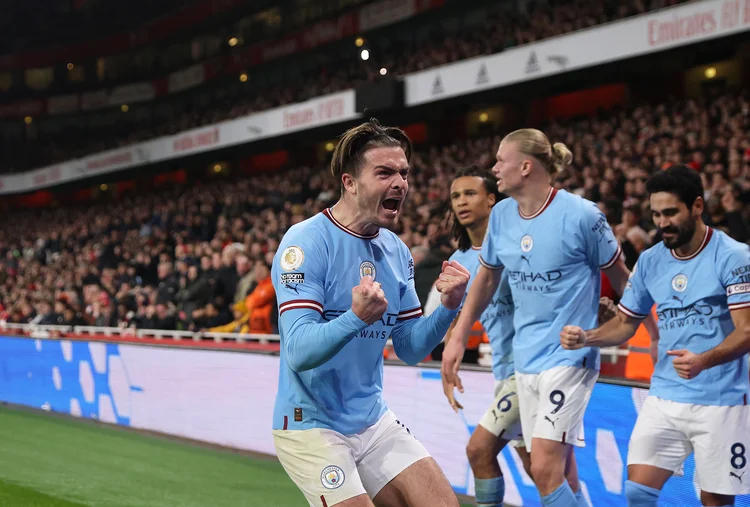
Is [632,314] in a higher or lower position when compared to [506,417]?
Answer: higher

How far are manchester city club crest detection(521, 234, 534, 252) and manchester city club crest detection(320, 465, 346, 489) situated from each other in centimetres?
195

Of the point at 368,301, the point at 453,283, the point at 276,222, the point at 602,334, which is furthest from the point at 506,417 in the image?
the point at 276,222

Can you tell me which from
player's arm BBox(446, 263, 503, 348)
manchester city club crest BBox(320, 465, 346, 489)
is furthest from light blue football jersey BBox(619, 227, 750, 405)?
manchester city club crest BBox(320, 465, 346, 489)

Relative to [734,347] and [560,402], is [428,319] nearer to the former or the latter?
[560,402]

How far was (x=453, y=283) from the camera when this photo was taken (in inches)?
125

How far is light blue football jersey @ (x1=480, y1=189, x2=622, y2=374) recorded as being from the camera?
14.9 feet

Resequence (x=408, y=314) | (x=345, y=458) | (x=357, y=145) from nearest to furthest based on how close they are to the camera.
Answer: (x=345, y=458)
(x=357, y=145)
(x=408, y=314)

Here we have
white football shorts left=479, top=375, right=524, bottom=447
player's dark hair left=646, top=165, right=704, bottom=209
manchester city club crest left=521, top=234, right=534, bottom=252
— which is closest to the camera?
player's dark hair left=646, top=165, right=704, bottom=209

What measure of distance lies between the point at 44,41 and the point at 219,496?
47000mm

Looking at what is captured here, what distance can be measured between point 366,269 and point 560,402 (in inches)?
63.2

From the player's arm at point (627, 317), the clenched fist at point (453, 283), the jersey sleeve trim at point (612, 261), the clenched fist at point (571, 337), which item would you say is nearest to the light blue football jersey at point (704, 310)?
the player's arm at point (627, 317)

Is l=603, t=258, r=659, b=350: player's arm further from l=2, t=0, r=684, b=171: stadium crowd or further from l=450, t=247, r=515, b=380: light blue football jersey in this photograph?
l=2, t=0, r=684, b=171: stadium crowd

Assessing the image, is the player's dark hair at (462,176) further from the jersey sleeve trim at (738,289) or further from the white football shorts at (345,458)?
the white football shorts at (345,458)

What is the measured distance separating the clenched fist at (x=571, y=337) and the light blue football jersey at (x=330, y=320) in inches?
44.6
